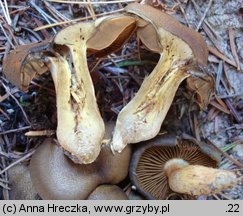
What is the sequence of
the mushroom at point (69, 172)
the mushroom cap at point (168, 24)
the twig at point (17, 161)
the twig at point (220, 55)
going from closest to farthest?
1. the mushroom cap at point (168, 24)
2. the mushroom at point (69, 172)
3. the twig at point (17, 161)
4. the twig at point (220, 55)

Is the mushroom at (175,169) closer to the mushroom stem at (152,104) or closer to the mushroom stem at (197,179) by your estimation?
the mushroom stem at (197,179)

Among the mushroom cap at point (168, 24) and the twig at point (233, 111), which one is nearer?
the mushroom cap at point (168, 24)

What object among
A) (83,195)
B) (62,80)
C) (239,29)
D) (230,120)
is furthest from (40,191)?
(239,29)

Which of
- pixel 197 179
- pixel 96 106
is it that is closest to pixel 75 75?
pixel 96 106

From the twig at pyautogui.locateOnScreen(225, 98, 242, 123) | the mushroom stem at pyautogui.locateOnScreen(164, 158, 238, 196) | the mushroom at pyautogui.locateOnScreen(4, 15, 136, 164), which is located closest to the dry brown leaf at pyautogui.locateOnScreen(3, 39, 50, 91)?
the mushroom at pyautogui.locateOnScreen(4, 15, 136, 164)

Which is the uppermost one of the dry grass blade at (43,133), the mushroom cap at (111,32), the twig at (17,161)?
the mushroom cap at (111,32)

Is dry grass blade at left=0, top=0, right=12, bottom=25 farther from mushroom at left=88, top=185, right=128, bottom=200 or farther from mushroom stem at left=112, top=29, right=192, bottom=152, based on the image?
mushroom at left=88, top=185, right=128, bottom=200

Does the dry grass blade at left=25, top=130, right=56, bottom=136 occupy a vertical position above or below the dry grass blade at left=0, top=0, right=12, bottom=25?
below

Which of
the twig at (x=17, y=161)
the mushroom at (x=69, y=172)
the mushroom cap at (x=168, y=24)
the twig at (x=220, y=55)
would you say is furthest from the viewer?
the twig at (x=220, y=55)

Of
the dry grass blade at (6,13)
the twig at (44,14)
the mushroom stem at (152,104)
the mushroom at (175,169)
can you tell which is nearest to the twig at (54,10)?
the twig at (44,14)
